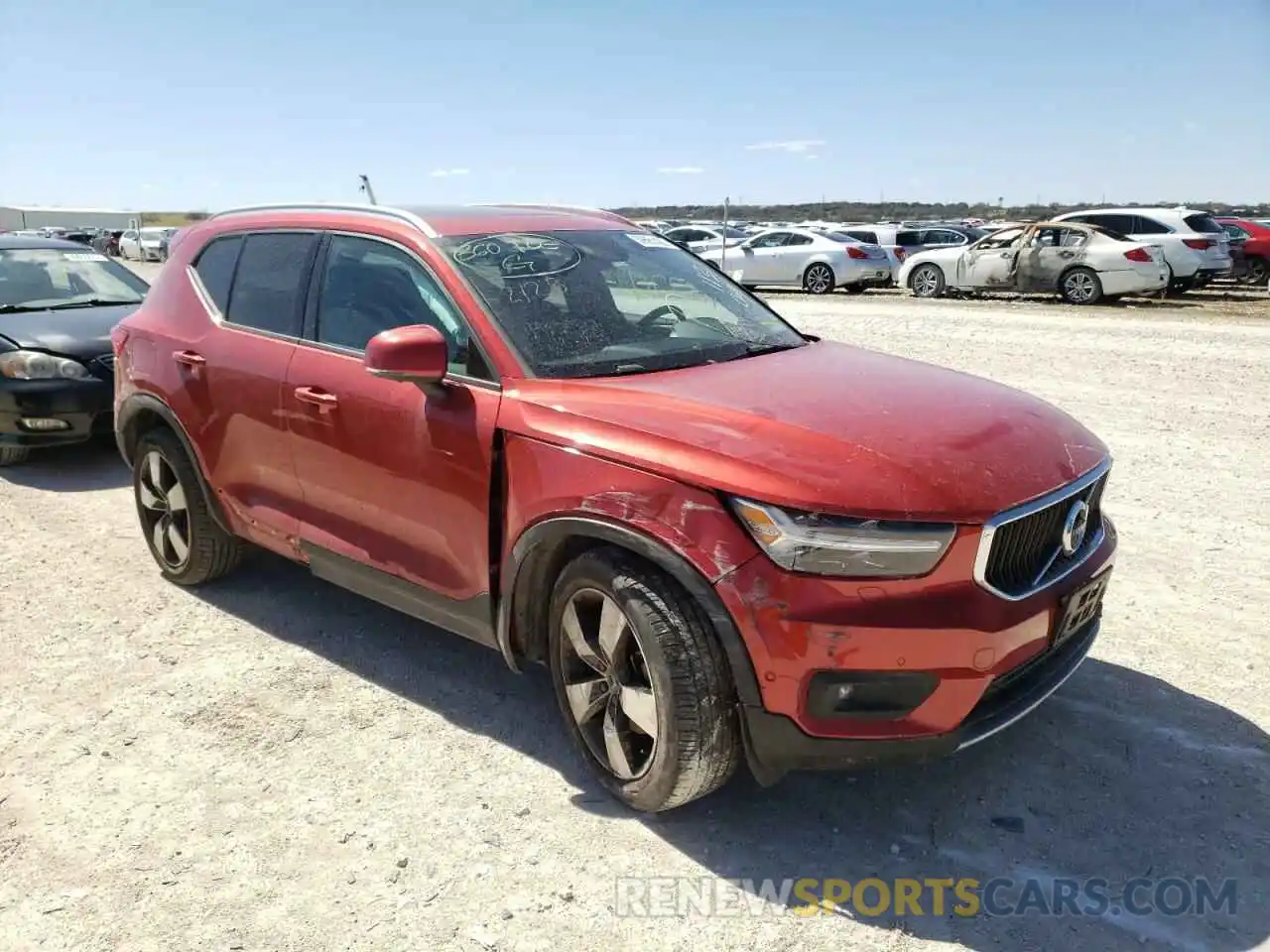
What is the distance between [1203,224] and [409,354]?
743 inches

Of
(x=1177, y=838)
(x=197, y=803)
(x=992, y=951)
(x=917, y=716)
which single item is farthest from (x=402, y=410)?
(x=1177, y=838)

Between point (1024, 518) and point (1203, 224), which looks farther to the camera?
point (1203, 224)

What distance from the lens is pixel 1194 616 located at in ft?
14.4

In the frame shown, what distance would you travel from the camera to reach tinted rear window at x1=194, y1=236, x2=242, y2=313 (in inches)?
178

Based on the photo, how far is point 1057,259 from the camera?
58.3ft

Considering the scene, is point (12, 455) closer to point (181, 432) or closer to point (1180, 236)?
point (181, 432)

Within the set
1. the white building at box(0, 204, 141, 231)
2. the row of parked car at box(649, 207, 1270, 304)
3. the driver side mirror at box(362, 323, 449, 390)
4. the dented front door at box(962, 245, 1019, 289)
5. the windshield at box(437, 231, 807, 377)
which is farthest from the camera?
the white building at box(0, 204, 141, 231)

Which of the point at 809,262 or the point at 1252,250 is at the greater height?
the point at 1252,250

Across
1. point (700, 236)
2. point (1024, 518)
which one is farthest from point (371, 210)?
point (700, 236)

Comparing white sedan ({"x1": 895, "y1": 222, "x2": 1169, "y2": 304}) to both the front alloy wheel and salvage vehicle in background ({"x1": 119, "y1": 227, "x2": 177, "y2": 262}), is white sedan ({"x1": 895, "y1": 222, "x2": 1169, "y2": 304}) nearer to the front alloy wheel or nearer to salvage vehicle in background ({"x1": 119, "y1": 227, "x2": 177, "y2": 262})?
the front alloy wheel

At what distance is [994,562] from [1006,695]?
1.36 feet

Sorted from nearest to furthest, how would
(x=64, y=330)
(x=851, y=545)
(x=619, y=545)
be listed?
1. (x=851, y=545)
2. (x=619, y=545)
3. (x=64, y=330)

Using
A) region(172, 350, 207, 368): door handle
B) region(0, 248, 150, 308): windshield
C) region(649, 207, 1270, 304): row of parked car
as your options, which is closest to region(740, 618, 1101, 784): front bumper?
region(172, 350, 207, 368): door handle

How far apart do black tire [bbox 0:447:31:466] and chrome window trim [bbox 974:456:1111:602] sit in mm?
7186
